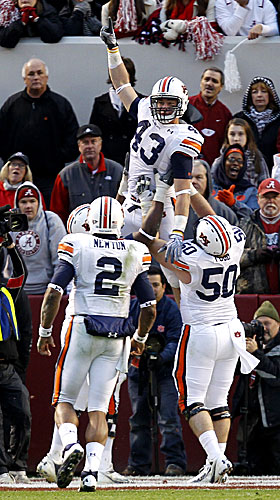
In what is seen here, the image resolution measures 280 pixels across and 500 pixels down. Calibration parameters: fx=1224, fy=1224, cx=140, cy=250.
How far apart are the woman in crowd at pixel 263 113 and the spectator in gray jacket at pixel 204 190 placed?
4.85 ft

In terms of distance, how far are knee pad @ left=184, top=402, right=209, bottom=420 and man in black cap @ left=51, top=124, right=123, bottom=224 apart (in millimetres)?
3232

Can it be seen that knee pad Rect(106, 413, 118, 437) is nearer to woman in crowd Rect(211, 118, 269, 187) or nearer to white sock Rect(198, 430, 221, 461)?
white sock Rect(198, 430, 221, 461)

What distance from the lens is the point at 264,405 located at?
9.65 metres

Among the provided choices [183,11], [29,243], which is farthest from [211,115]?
[29,243]

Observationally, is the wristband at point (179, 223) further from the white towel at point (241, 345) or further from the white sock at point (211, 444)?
the white sock at point (211, 444)

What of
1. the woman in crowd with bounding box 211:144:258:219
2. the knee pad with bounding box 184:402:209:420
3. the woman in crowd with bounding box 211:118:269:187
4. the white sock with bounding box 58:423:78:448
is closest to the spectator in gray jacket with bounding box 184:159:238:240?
the woman in crowd with bounding box 211:144:258:219

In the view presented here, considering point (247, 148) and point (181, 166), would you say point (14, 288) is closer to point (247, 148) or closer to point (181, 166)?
point (181, 166)

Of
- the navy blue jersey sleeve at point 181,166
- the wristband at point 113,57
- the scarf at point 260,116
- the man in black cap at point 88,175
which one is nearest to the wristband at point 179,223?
the navy blue jersey sleeve at point 181,166

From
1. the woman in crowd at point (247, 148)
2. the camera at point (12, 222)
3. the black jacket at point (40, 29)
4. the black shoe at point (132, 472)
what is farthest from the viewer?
the black jacket at point (40, 29)

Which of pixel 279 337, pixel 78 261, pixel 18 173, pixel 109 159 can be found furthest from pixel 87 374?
pixel 109 159

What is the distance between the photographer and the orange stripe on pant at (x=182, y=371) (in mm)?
8500

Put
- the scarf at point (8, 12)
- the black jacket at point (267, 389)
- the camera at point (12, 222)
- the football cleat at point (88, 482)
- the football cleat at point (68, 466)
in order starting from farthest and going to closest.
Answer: the scarf at point (8, 12), the black jacket at point (267, 389), the camera at point (12, 222), the football cleat at point (88, 482), the football cleat at point (68, 466)

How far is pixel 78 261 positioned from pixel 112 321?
46 centimetres

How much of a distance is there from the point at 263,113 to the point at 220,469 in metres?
4.68
